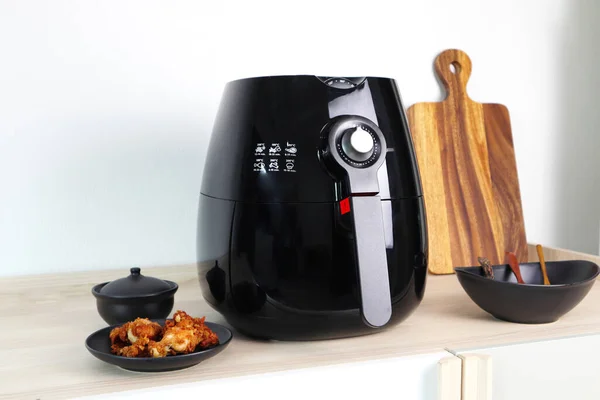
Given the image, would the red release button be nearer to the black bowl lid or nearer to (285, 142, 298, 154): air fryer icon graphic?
(285, 142, 298, 154): air fryer icon graphic

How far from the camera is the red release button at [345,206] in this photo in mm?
670

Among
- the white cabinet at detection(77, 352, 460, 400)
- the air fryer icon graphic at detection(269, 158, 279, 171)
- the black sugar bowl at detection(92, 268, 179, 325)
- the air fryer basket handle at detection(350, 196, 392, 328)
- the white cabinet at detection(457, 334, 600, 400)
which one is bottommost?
the white cabinet at detection(457, 334, 600, 400)

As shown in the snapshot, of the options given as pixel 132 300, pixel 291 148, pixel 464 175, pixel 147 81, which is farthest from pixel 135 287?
pixel 464 175

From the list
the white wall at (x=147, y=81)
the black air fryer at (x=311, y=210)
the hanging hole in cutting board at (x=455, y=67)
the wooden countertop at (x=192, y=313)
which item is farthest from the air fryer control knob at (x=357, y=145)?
the hanging hole in cutting board at (x=455, y=67)

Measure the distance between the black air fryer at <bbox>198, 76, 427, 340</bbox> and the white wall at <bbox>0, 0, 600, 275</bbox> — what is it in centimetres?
32

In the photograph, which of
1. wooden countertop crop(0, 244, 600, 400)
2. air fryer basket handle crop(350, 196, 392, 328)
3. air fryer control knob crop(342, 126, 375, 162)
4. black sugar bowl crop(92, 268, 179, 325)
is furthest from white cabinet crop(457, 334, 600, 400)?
black sugar bowl crop(92, 268, 179, 325)

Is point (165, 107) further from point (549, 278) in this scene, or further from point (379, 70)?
point (549, 278)

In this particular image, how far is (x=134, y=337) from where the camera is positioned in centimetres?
63

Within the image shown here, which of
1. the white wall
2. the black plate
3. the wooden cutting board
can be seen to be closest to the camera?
the black plate

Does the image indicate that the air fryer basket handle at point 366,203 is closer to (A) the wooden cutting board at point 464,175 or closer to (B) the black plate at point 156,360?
(B) the black plate at point 156,360

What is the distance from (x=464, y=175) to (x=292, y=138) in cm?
→ 54

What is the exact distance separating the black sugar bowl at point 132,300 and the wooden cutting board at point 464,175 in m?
0.52

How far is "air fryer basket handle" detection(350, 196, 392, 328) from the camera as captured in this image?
63 centimetres

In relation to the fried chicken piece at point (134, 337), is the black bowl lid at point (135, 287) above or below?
above
